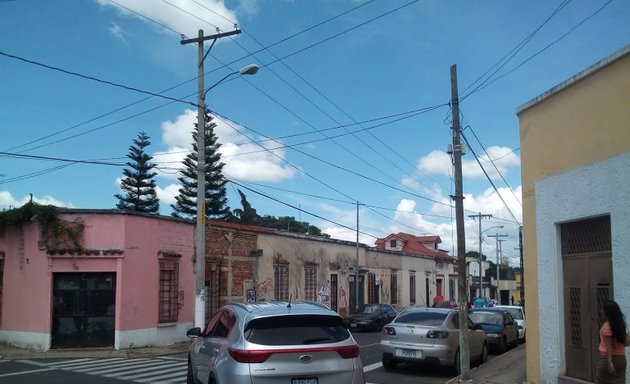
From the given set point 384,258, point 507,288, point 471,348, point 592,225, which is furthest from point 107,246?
point 507,288

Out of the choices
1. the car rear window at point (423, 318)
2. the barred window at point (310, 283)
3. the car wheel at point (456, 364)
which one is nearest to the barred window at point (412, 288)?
the barred window at point (310, 283)

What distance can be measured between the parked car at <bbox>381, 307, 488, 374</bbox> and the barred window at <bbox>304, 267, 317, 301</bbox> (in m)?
17.9

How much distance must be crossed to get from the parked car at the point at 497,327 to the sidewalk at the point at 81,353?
10248 mm

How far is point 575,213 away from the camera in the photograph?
10.3 metres

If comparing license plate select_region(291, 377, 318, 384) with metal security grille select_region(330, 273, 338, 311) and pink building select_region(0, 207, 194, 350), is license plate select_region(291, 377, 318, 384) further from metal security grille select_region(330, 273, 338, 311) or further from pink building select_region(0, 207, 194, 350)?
metal security grille select_region(330, 273, 338, 311)

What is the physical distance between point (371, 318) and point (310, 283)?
14.9 ft

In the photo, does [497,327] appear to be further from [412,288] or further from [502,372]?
[412,288]

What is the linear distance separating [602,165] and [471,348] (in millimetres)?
7486

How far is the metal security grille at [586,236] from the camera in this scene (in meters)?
9.87

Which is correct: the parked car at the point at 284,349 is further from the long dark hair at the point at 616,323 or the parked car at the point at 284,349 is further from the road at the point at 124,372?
the road at the point at 124,372

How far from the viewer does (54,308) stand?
20.8m

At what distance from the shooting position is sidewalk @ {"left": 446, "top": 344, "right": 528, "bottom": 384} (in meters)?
12.7

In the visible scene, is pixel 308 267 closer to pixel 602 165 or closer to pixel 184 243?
pixel 184 243

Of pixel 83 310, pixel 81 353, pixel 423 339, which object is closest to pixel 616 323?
pixel 423 339
